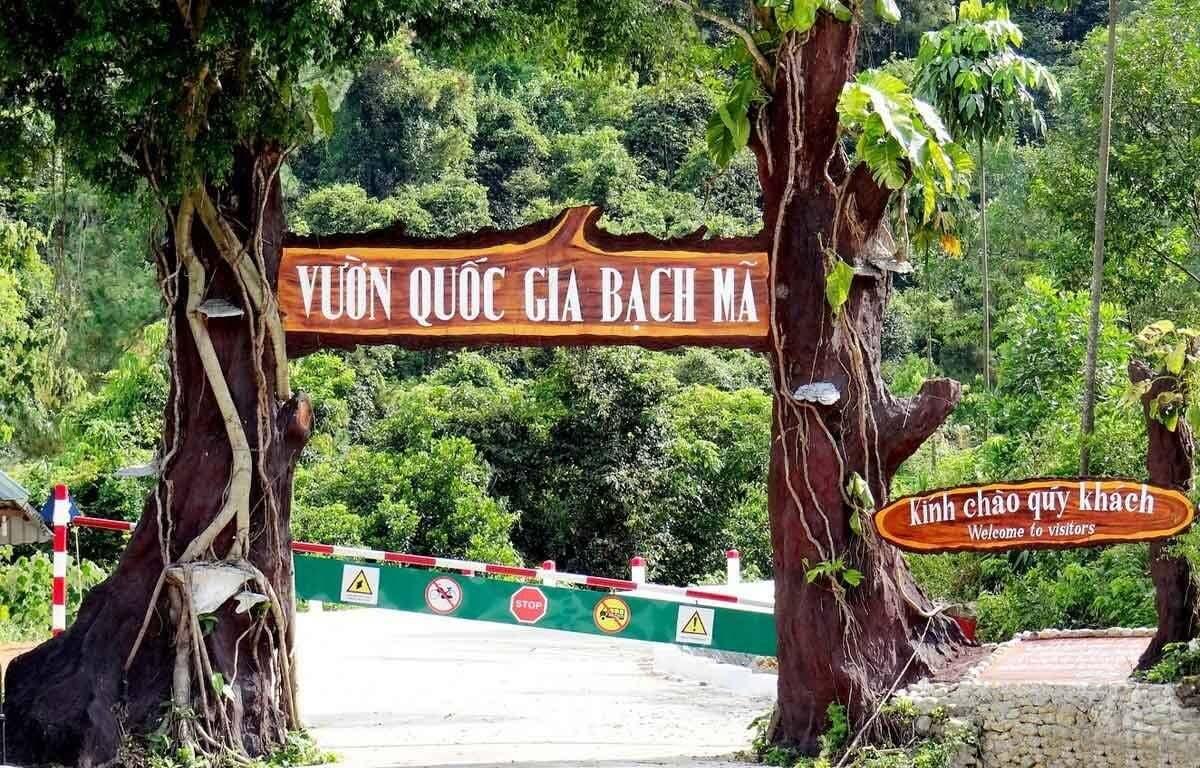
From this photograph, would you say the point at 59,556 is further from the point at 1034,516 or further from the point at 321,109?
the point at 1034,516

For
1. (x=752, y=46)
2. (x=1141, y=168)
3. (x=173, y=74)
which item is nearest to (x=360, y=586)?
(x=173, y=74)

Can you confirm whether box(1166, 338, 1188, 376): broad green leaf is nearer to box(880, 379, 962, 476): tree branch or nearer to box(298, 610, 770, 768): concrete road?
box(880, 379, 962, 476): tree branch

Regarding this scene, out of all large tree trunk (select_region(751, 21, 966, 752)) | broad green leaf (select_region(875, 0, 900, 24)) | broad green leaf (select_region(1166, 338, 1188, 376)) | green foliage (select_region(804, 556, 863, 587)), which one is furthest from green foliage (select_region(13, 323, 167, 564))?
broad green leaf (select_region(1166, 338, 1188, 376))

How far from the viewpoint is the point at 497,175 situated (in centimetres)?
3534

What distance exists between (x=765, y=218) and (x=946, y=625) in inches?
111

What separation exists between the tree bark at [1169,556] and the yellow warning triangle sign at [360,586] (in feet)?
19.5

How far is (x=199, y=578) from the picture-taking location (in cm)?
895

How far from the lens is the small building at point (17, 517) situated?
9.90 meters

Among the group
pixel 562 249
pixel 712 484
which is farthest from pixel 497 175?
pixel 562 249

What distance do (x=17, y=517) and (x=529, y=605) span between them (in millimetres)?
3827

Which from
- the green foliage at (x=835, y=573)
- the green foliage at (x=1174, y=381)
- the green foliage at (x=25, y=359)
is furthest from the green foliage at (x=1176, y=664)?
the green foliage at (x=25, y=359)

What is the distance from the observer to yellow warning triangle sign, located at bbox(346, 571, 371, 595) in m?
12.2

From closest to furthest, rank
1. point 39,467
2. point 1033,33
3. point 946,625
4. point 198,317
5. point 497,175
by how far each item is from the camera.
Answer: point 198,317
point 946,625
point 39,467
point 497,175
point 1033,33

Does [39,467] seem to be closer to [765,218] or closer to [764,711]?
[764,711]
